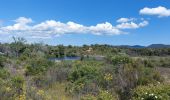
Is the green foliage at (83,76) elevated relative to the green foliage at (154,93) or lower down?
lower down

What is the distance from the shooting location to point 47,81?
19.5 m

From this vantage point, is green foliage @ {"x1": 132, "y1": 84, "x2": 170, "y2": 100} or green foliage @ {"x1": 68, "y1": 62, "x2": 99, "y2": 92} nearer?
green foliage @ {"x1": 132, "y1": 84, "x2": 170, "y2": 100}

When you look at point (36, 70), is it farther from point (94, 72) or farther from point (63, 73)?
point (94, 72)

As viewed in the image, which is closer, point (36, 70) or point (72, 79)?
point (72, 79)

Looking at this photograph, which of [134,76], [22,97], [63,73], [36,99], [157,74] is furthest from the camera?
[63,73]

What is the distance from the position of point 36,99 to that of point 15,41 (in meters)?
80.2

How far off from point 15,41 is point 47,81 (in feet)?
240

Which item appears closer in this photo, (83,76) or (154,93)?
(154,93)

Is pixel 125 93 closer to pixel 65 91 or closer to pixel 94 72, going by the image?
pixel 65 91

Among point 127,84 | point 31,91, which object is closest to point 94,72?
point 127,84

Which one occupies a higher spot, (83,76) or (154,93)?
(154,93)

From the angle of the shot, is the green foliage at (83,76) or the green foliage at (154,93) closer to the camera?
the green foliage at (154,93)

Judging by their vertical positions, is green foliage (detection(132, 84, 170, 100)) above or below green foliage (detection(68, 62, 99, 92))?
above

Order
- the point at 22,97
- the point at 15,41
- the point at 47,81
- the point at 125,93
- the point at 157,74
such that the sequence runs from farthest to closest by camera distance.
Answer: the point at 15,41 < the point at 47,81 < the point at 157,74 < the point at 125,93 < the point at 22,97
